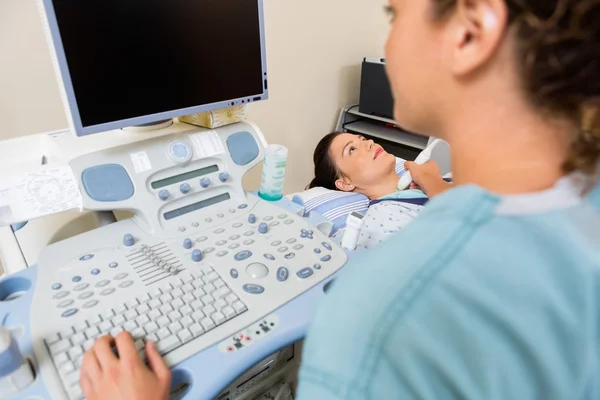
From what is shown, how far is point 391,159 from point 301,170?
2.14 feet

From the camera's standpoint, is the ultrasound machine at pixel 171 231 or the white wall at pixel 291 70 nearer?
the ultrasound machine at pixel 171 231

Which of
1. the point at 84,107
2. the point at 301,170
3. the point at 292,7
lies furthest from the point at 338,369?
the point at 301,170

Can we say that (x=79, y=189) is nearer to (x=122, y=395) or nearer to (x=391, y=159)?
(x=122, y=395)

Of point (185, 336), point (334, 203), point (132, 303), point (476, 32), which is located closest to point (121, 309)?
point (132, 303)

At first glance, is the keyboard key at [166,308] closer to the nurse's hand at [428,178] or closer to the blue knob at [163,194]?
the blue knob at [163,194]

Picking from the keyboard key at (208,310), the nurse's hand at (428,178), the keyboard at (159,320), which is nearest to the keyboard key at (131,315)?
the keyboard at (159,320)

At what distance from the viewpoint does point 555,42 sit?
30 centimetres

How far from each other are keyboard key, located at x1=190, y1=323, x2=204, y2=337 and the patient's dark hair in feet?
3.58

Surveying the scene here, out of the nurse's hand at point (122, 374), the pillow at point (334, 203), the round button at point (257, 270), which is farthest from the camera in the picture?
the pillow at point (334, 203)

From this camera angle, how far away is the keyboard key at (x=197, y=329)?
0.61 m

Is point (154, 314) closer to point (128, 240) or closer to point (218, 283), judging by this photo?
point (218, 283)

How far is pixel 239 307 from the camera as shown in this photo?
0.66 meters

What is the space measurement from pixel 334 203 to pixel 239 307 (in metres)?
0.81

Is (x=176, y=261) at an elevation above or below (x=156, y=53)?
below
